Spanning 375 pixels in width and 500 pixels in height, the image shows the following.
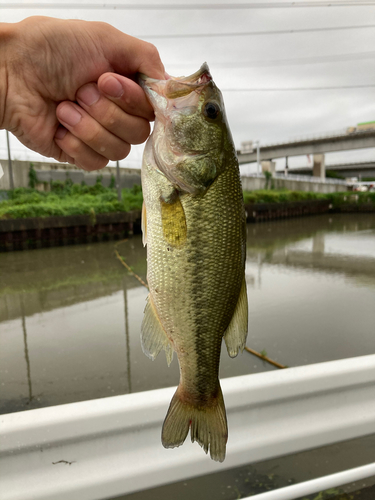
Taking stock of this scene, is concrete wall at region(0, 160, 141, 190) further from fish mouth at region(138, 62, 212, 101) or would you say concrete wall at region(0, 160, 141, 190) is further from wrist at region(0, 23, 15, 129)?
fish mouth at region(138, 62, 212, 101)

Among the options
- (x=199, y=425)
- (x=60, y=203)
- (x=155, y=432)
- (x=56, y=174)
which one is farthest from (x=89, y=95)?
(x=56, y=174)

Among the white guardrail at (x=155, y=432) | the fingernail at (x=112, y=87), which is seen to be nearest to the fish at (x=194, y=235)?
the fingernail at (x=112, y=87)

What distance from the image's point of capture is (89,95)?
1.41 m

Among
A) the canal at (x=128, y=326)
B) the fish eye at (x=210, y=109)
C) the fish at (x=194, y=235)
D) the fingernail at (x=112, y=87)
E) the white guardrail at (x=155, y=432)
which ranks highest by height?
the fingernail at (x=112, y=87)

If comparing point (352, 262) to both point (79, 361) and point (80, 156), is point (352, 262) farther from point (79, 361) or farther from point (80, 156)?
point (80, 156)

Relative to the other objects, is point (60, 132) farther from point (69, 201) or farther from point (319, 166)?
point (319, 166)

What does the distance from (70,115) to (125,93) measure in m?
0.28

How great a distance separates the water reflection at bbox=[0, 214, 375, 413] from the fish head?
2649mm

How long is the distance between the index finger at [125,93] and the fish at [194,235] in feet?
0.34

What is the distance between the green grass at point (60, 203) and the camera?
10.9 m

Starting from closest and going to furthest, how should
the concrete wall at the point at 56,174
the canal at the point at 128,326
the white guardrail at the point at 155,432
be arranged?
the white guardrail at the point at 155,432 → the canal at the point at 128,326 → the concrete wall at the point at 56,174

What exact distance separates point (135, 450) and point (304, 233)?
13048 millimetres

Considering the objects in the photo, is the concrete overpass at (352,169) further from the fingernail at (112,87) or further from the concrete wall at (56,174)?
the fingernail at (112,87)

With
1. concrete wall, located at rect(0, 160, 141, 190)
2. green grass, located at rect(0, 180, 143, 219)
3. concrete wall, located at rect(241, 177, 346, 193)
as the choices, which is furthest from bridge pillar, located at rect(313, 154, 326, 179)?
green grass, located at rect(0, 180, 143, 219)
